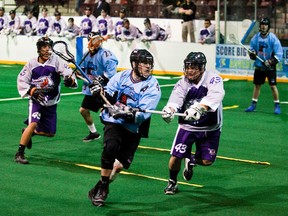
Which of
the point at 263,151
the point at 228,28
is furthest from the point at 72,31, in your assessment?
the point at 263,151

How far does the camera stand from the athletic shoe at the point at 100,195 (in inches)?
352

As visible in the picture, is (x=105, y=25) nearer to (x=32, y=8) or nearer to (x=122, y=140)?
(x=32, y=8)

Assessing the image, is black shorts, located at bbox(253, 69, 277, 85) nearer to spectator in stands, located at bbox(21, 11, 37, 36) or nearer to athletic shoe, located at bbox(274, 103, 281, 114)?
athletic shoe, located at bbox(274, 103, 281, 114)

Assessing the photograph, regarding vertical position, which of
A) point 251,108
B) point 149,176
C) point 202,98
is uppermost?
point 202,98

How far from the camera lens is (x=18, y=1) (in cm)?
3469

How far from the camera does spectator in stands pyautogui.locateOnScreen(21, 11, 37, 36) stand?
29.8m

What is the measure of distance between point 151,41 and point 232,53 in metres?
3.33

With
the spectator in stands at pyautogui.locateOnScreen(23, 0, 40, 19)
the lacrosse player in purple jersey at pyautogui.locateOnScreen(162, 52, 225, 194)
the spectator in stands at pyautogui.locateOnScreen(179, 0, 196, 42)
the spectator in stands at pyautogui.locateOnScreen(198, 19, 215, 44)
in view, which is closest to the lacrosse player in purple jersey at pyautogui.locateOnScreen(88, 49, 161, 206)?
the lacrosse player in purple jersey at pyautogui.locateOnScreen(162, 52, 225, 194)

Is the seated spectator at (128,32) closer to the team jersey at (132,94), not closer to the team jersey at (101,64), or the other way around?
the team jersey at (101,64)

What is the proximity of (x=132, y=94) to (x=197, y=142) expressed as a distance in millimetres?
1193

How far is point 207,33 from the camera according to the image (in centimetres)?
2516

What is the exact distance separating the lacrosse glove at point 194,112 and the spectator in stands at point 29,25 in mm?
21261

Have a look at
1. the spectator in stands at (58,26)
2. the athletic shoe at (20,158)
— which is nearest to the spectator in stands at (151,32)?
the spectator in stands at (58,26)

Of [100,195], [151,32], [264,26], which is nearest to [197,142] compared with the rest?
[100,195]
